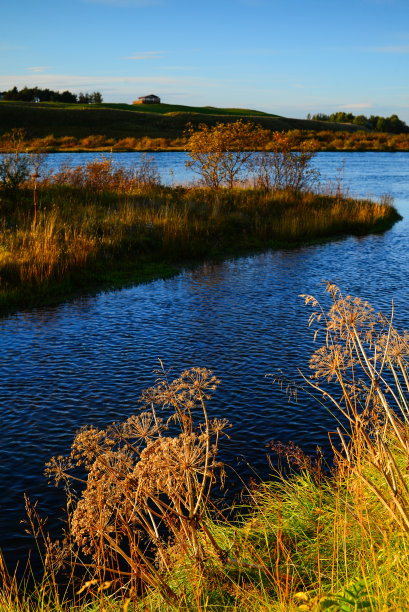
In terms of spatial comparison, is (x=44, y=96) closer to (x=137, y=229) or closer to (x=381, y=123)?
(x=381, y=123)

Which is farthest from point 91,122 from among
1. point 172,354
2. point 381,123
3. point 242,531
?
point 242,531

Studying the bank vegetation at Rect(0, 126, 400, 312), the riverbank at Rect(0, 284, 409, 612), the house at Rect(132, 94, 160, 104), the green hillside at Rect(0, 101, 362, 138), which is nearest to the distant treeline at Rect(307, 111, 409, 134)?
the green hillside at Rect(0, 101, 362, 138)

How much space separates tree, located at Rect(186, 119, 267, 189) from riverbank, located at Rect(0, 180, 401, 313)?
1.10 metres

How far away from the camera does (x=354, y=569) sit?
3.58 metres

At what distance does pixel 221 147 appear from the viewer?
23.0 meters

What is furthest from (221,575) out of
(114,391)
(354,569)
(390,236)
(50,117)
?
(50,117)

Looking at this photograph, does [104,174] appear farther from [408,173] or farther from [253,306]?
[408,173]

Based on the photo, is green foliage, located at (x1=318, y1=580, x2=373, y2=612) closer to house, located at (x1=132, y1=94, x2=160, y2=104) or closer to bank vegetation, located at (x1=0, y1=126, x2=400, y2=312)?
bank vegetation, located at (x1=0, y1=126, x2=400, y2=312)

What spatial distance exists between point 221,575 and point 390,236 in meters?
19.4

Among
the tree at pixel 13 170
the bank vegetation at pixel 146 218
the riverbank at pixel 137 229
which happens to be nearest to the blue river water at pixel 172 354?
the riverbank at pixel 137 229

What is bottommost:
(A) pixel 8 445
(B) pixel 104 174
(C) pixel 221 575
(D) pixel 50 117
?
(A) pixel 8 445

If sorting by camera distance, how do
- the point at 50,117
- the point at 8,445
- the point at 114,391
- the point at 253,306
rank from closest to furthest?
the point at 8,445
the point at 114,391
the point at 253,306
the point at 50,117

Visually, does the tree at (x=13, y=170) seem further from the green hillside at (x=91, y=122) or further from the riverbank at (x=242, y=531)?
the green hillside at (x=91, y=122)

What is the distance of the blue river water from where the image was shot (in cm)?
637
